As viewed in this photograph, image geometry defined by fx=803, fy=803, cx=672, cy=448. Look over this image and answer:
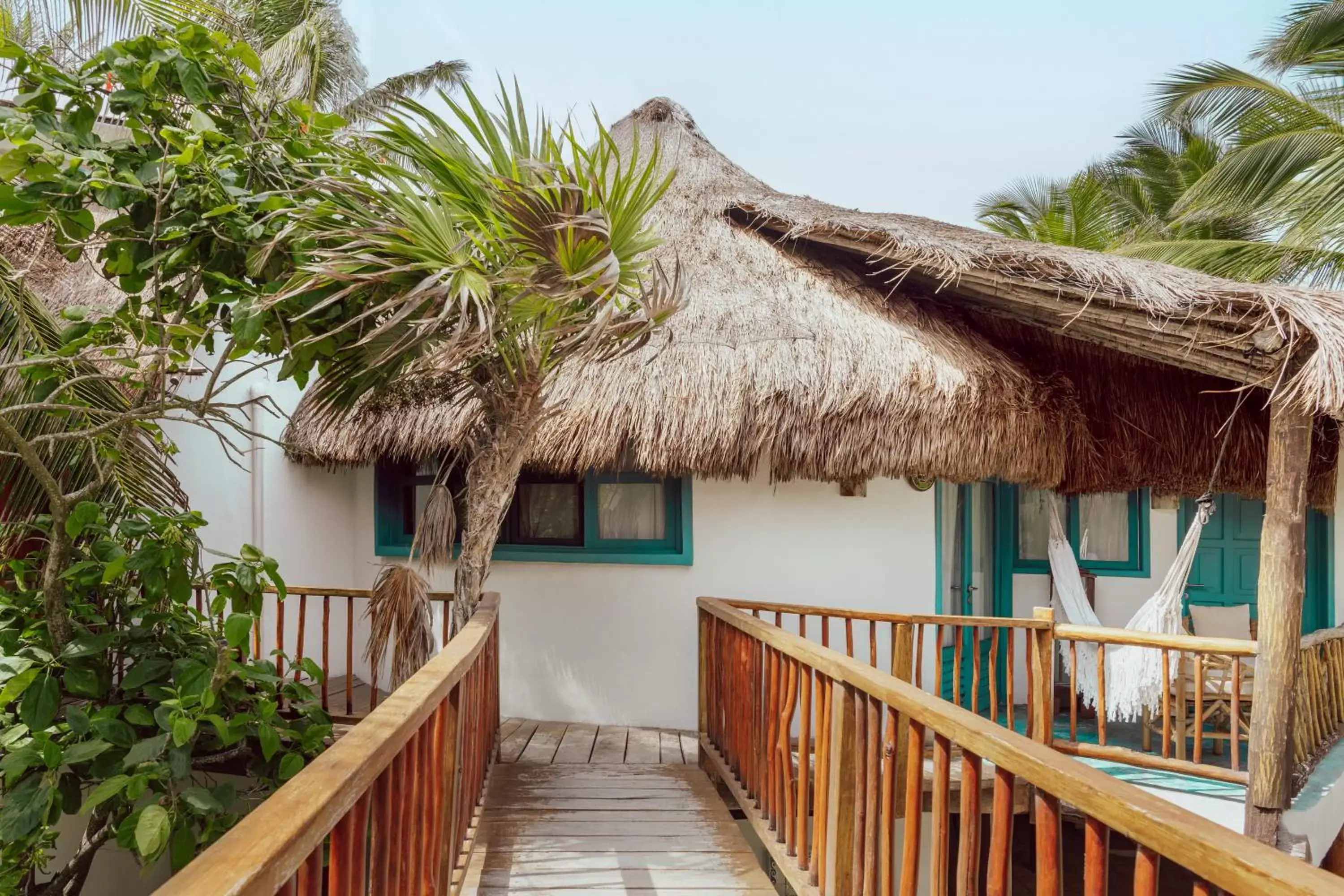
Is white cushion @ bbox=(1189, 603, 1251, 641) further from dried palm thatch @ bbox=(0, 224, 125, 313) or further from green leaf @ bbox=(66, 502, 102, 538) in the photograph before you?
dried palm thatch @ bbox=(0, 224, 125, 313)

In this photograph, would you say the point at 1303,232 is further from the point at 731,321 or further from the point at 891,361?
the point at 731,321

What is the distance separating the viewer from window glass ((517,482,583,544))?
237 inches

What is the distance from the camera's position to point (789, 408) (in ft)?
16.9

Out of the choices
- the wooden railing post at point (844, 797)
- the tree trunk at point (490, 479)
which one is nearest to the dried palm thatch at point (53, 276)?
the tree trunk at point (490, 479)

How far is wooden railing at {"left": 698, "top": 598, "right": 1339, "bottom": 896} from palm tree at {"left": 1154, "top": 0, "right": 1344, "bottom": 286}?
8180 mm

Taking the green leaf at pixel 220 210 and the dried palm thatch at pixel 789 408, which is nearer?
the green leaf at pixel 220 210

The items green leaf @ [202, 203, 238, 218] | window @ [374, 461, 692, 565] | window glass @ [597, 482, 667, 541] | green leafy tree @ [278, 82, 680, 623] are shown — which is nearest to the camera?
green leaf @ [202, 203, 238, 218]

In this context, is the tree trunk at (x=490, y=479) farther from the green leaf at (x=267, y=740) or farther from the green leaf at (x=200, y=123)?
the green leaf at (x=200, y=123)

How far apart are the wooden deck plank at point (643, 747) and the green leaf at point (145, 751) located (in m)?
2.40

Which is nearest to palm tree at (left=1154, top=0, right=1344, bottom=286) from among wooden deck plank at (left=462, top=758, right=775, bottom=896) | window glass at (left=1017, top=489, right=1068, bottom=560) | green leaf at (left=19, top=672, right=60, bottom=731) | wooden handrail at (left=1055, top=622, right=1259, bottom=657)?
window glass at (left=1017, top=489, right=1068, bottom=560)

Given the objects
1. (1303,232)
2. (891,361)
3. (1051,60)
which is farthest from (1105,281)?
(1051,60)

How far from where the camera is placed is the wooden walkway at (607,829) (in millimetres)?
3074

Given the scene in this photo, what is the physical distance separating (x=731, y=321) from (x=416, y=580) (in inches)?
112

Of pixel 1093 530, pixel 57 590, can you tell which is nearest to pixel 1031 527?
pixel 1093 530
